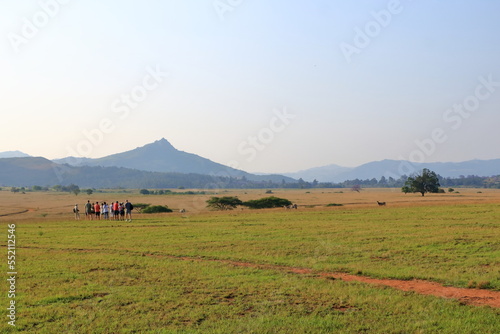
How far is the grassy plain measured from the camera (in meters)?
9.82

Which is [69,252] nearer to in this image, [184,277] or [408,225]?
[184,277]

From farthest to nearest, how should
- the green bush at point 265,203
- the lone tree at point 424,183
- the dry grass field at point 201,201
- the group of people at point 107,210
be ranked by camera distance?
1. the lone tree at point 424,183
2. the green bush at point 265,203
3. the dry grass field at point 201,201
4. the group of people at point 107,210

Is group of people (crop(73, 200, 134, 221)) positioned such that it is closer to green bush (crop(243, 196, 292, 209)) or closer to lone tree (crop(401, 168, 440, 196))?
green bush (crop(243, 196, 292, 209))

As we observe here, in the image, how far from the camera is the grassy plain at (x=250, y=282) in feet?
32.2

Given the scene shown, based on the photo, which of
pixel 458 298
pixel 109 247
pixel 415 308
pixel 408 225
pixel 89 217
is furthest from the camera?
pixel 89 217

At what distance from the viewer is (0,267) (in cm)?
1678

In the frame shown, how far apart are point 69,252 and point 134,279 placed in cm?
765

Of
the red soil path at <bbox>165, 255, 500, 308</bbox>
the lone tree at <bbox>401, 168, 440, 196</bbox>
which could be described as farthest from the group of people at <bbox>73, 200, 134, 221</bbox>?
the lone tree at <bbox>401, 168, 440, 196</bbox>

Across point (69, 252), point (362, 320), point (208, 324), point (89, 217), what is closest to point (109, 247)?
point (69, 252)

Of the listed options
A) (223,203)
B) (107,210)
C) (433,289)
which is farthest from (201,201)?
(433,289)

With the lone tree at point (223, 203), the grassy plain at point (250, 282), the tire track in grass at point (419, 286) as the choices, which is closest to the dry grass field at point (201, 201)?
the lone tree at point (223, 203)

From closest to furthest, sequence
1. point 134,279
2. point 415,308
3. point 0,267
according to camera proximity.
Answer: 1. point 415,308
2. point 134,279
3. point 0,267

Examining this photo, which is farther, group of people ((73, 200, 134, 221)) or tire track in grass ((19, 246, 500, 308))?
group of people ((73, 200, 134, 221))

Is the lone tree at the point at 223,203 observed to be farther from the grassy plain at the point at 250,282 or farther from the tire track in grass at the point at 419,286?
the tire track in grass at the point at 419,286
